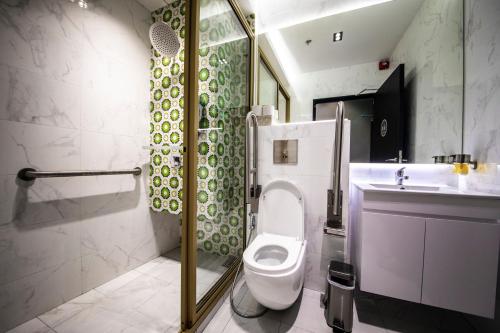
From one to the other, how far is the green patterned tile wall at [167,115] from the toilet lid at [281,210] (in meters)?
0.74

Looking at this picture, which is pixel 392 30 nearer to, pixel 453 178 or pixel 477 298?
pixel 453 178

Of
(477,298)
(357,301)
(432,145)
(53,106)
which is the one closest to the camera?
(477,298)

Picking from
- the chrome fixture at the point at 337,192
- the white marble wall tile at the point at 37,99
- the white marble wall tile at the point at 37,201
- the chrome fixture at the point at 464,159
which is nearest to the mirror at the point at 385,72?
the chrome fixture at the point at 464,159

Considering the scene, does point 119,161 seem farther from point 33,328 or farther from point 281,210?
point 281,210

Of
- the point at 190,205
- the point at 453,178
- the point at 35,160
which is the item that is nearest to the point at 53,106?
the point at 35,160

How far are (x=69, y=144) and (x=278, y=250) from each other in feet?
5.38

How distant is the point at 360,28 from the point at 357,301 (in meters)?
2.29

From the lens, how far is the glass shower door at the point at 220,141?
4.31 ft

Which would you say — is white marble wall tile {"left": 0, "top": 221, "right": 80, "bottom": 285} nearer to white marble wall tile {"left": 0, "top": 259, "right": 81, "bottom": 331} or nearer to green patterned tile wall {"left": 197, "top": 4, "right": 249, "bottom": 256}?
white marble wall tile {"left": 0, "top": 259, "right": 81, "bottom": 331}

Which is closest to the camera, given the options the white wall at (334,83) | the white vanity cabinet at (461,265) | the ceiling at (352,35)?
the white vanity cabinet at (461,265)

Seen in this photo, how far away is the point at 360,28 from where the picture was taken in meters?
1.76

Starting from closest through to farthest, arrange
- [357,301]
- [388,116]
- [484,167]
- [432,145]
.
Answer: [484,167]
[357,301]
[432,145]
[388,116]

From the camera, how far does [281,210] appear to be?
4.91ft

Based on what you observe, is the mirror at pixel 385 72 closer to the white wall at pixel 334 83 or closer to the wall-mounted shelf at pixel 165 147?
the white wall at pixel 334 83
